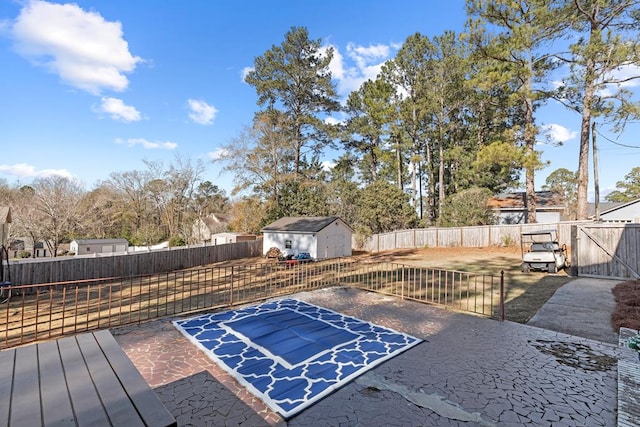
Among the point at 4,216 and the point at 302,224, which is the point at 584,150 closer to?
the point at 302,224

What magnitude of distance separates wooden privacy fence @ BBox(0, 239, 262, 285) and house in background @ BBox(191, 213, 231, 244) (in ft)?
28.8

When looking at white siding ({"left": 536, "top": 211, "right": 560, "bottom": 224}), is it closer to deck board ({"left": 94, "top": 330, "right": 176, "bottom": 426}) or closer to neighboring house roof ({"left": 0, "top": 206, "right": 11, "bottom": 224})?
deck board ({"left": 94, "top": 330, "right": 176, "bottom": 426})

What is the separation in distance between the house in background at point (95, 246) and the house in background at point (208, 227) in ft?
19.1

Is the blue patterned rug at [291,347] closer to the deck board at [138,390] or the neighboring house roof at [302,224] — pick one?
the deck board at [138,390]

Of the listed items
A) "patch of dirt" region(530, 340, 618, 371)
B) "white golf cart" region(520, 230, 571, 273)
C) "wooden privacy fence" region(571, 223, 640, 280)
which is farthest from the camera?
"white golf cart" region(520, 230, 571, 273)

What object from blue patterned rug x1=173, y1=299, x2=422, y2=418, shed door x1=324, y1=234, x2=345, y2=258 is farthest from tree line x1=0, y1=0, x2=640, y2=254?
blue patterned rug x1=173, y1=299, x2=422, y2=418

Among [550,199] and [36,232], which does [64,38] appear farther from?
[550,199]

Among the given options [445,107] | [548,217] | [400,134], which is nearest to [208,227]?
[400,134]

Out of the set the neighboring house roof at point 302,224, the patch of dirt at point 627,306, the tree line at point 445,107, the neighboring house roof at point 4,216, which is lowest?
the patch of dirt at point 627,306

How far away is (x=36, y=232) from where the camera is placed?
64.8ft

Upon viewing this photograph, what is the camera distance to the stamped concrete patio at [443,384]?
302 centimetres

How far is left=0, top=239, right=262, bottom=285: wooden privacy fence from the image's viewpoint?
39.1ft

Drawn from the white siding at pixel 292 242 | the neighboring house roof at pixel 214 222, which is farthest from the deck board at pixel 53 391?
the neighboring house roof at pixel 214 222

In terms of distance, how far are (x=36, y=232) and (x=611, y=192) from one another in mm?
61947
